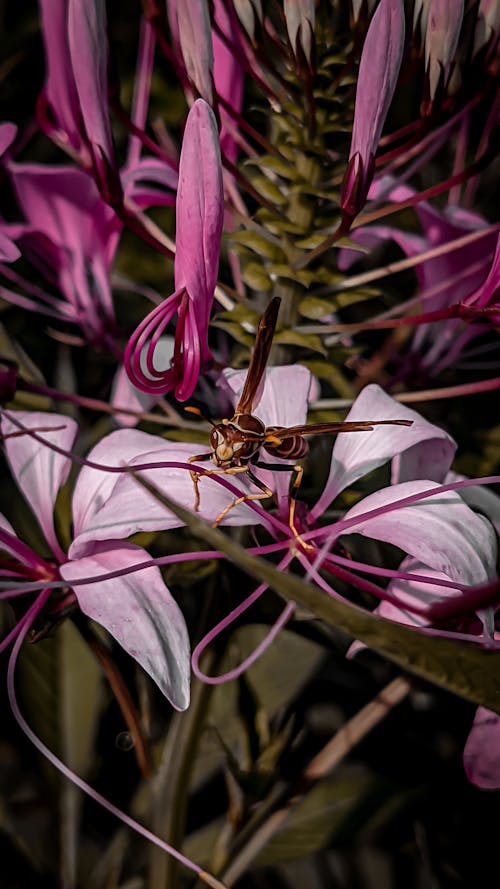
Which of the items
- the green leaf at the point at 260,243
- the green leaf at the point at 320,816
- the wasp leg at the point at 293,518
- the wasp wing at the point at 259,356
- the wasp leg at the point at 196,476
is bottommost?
the green leaf at the point at 320,816

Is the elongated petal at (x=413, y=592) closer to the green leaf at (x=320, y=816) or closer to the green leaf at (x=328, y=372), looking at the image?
the green leaf at (x=328, y=372)

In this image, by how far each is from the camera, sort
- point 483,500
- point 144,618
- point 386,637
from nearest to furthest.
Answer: point 386,637 < point 144,618 < point 483,500

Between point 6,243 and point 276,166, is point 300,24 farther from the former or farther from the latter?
point 6,243

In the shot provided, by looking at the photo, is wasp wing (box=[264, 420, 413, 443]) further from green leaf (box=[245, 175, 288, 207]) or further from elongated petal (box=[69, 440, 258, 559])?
→ green leaf (box=[245, 175, 288, 207])

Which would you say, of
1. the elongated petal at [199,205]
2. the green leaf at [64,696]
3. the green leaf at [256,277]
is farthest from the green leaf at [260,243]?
the green leaf at [64,696]

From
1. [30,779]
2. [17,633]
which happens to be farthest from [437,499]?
[30,779]

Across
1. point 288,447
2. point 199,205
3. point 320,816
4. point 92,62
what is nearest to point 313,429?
point 288,447

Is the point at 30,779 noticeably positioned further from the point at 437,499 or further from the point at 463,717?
the point at 437,499
